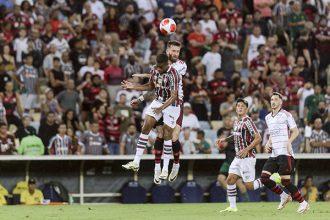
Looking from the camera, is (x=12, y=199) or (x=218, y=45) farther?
(x=218, y=45)

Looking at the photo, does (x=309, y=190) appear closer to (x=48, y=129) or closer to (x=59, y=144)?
(x=59, y=144)

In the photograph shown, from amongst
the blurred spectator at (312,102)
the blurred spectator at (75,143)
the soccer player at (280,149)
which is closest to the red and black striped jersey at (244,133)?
the soccer player at (280,149)

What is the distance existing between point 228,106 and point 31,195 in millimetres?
6557

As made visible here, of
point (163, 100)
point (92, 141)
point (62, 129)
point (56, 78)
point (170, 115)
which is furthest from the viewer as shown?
point (56, 78)

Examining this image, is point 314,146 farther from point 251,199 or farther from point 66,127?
point 66,127

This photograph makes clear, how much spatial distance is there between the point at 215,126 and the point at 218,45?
3100mm

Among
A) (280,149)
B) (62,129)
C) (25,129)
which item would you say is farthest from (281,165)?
(25,129)

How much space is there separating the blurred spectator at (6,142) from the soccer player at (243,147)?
811cm

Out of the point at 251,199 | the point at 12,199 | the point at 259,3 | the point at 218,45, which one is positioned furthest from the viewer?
the point at 259,3

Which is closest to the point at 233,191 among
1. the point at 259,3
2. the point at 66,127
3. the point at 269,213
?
the point at 269,213

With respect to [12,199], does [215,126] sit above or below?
above

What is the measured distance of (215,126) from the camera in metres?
32.3

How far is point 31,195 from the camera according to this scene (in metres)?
29.5

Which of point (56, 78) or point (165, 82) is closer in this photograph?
point (165, 82)
